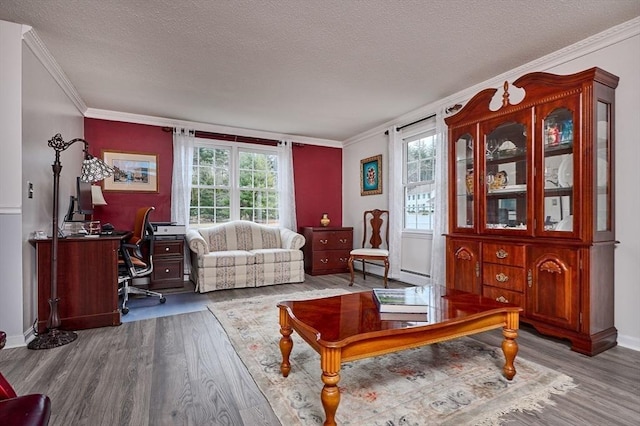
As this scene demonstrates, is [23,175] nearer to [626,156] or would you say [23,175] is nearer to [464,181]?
[464,181]

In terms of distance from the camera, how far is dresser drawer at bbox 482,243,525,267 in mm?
2668

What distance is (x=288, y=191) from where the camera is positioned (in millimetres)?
5656

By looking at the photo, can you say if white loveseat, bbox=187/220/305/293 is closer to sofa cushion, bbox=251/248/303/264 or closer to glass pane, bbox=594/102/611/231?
sofa cushion, bbox=251/248/303/264

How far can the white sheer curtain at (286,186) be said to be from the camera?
18.5 ft

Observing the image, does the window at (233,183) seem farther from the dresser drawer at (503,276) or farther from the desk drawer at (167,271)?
the dresser drawer at (503,276)

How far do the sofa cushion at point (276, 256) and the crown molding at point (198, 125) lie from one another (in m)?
2.10

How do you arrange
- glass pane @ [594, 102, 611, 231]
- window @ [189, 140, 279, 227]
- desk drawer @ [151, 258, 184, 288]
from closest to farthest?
1. glass pane @ [594, 102, 611, 231]
2. desk drawer @ [151, 258, 184, 288]
3. window @ [189, 140, 279, 227]

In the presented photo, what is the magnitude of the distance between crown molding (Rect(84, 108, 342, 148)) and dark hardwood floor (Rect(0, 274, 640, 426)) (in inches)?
122

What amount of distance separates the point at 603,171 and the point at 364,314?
7.19 feet

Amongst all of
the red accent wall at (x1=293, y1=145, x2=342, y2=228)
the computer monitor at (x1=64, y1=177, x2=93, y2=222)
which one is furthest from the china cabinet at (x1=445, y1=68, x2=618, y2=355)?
the computer monitor at (x1=64, y1=177, x2=93, y2=222)

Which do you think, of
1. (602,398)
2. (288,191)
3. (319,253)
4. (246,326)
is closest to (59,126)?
(246,326)

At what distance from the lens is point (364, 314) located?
71.2 inches

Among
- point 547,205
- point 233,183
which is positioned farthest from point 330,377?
point 233,183

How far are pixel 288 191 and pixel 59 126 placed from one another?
127 inches
